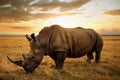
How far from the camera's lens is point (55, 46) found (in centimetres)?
336

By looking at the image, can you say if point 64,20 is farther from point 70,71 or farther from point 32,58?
point 32,58

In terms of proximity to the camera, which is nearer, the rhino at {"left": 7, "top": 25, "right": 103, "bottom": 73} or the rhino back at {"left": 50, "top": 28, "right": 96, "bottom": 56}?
the rhino at {"left": 7, "top": 25, "right": 103, "bottom": 73}

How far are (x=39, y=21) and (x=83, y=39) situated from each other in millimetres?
1094

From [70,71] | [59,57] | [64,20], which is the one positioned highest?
[64,20]

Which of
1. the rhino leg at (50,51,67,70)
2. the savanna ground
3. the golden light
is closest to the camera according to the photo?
the savanna ground

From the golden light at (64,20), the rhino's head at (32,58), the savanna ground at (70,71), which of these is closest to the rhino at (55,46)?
the rhino's head at (32,58)

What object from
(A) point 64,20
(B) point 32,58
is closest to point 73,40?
(B) point 32,58

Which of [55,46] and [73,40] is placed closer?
[55,46]

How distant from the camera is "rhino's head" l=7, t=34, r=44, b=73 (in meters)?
3.19

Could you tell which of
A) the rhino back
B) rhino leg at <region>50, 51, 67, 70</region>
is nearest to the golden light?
the rhino back

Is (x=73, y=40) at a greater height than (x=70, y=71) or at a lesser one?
greater

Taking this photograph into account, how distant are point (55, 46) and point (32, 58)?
376mm

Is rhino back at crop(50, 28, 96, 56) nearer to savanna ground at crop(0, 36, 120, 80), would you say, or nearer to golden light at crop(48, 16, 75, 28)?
savanna ground at crop(0, 36, 120, 80)

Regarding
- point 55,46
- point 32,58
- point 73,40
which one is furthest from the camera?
point 73,40
